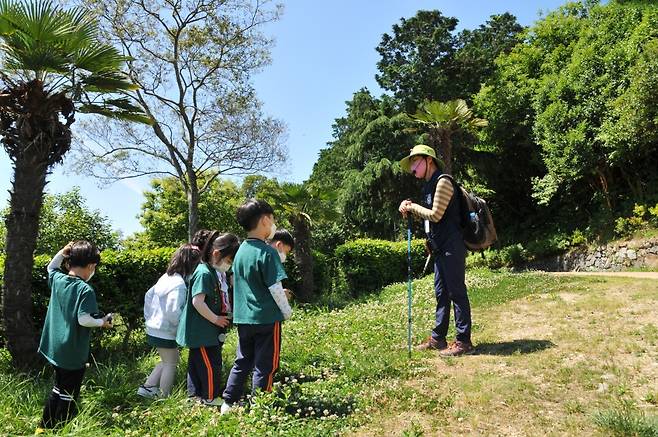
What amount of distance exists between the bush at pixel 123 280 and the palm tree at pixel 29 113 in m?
1.41

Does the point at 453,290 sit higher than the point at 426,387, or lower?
higher

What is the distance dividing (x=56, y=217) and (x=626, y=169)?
26281 millimetres

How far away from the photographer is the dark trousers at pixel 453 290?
4746 mm

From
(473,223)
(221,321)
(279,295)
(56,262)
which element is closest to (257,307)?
(279,295)

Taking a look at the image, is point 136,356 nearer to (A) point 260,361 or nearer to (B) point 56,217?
(A) point 260,361

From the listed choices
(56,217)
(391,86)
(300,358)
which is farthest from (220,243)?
(56,217)

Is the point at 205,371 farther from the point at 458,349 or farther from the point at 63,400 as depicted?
the point at 458,349

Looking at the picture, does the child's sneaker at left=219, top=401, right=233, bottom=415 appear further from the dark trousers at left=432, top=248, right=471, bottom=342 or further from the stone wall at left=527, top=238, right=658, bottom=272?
the stone wall at left=527, top=238, right=658, bottom=272

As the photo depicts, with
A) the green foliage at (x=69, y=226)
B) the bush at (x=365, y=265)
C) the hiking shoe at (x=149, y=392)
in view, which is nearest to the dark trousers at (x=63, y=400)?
the hiking shoe at (x=149, y=392)

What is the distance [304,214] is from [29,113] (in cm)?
774

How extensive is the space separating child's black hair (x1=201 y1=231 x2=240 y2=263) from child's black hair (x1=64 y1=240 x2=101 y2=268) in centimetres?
87

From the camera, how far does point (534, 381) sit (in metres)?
3.88

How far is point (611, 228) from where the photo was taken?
17.2 metres

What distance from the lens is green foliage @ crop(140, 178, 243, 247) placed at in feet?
93.5
